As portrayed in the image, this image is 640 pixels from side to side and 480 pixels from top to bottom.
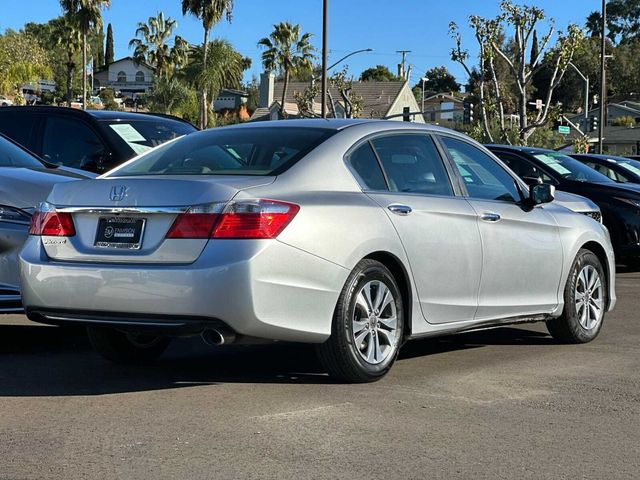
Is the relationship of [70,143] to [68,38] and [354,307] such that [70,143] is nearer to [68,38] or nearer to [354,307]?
[354,307]

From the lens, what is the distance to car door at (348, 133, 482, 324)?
6449mm

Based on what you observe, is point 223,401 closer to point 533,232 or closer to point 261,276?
point 261,276

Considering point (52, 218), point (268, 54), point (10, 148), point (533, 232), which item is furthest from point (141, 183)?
point (268, 54)

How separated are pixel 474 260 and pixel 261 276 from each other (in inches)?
75.2

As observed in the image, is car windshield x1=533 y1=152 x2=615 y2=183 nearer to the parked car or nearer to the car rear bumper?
the parked car

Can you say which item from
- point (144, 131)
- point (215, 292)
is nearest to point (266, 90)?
point (144, 131)

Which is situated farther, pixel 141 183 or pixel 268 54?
pixel 268 54

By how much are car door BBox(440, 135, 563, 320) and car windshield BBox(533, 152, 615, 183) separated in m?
6.63

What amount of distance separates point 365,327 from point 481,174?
6.07 ft

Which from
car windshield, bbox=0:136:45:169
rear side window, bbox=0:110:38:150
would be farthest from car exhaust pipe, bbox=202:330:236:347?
rear side window, bbox=0:110:38:150

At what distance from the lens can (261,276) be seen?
18.2ft

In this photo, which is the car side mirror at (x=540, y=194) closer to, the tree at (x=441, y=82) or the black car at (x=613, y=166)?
the black car at (x=613, y=166)

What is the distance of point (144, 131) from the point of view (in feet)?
38.0

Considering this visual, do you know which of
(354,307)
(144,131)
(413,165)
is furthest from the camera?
(144,131)
